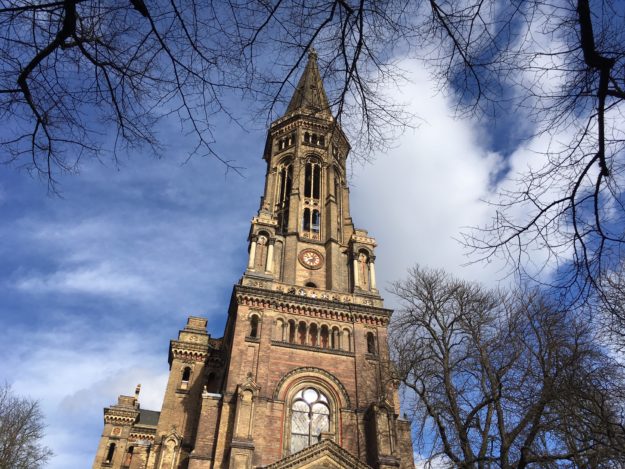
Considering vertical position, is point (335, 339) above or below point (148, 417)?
below

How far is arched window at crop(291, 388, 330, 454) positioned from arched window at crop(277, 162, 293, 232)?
42.8ft

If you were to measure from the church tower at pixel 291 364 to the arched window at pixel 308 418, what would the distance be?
0.05 meters

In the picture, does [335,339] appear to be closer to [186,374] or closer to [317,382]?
[317,382]

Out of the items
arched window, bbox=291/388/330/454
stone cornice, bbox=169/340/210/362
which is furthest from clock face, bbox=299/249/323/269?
arched window, bbox=291/388/330/454

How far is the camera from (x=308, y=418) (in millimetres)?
24109

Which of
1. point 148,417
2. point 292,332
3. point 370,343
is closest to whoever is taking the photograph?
point 292,332

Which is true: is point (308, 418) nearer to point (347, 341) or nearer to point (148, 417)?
point (347, 341)

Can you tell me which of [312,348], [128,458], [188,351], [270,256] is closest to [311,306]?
[312,348]

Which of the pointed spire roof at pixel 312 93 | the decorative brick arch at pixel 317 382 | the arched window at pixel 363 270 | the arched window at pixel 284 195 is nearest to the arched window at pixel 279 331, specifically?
the decorative brick arch at pixel 317 382

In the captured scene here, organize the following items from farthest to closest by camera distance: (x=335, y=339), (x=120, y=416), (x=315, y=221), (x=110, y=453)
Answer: (x=120, y=416), (x=110, y=453), (x=315, y=221), (x=335, y=339)

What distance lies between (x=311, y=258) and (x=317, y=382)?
9.54 metres

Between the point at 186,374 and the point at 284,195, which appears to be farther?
the point at 284,195

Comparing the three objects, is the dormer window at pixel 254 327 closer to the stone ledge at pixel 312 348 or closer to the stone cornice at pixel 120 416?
the stone ledge at pixel 312 348

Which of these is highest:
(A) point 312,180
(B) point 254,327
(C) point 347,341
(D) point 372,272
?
(A) point 312,180
